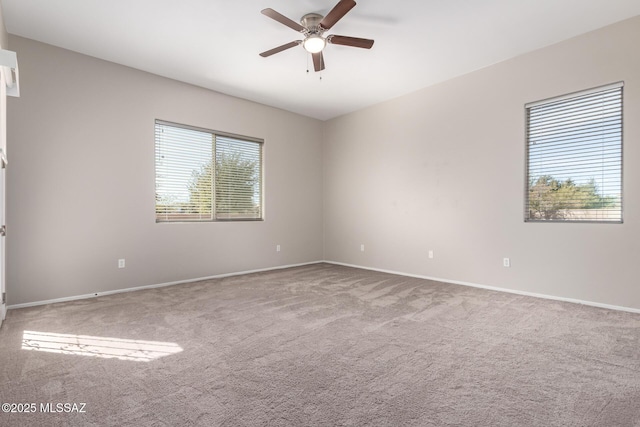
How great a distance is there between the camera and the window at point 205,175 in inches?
186

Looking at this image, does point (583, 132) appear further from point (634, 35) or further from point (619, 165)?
point (634, 35)

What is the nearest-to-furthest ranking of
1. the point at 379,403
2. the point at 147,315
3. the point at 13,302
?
the point at 379,403
the point at 147,315
the point at 13,302

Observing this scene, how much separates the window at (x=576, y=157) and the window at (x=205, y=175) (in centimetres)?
419

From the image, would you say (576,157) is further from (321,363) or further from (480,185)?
(321,363)

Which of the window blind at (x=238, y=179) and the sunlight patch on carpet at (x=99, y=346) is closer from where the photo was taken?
the sunlight patch on carpet at (x=99, y=346)

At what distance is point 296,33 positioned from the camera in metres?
3.60

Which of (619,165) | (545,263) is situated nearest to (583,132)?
(619,165)

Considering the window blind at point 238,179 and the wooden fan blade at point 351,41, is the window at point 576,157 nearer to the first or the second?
the wooden fan blade at point 351,41

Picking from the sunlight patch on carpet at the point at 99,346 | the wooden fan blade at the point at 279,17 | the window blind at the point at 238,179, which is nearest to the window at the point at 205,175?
the window blind at the point at 238,179

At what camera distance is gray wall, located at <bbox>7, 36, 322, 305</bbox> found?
3598mm

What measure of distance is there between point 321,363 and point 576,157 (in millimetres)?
3707

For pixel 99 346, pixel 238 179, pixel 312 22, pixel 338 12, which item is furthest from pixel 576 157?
pixel 99 346

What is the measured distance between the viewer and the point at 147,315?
10.7 feet

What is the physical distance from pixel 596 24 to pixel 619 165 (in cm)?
150
